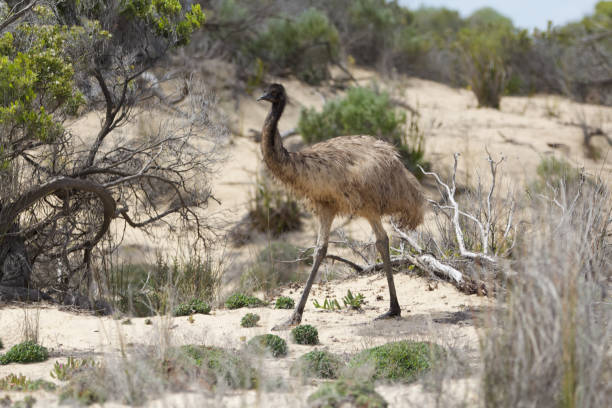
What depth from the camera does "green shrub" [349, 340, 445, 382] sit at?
4.72 meters

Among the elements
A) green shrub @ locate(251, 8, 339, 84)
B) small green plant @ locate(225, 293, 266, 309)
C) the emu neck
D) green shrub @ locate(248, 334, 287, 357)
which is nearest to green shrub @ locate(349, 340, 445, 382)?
green shrub @ locate(248, 334, 287, 357)

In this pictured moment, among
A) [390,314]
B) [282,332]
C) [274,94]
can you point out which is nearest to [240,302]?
[282,332]

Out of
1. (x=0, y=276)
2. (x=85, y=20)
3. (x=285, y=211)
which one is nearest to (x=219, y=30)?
(x=285, y=211)

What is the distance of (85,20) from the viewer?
7.26 meters

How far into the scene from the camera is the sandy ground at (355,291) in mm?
4601

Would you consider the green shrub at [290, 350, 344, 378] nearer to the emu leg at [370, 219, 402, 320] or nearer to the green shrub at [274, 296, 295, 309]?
the emu leg at [370, 219, 402, 320]

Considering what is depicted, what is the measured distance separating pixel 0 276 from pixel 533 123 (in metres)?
13.9

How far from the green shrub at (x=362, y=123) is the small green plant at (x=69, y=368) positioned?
996 centimetres

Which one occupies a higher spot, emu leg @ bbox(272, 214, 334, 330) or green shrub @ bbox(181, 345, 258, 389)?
emu leg @ bbox(272, 214, 334, 330)

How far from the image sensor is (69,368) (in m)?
4.74

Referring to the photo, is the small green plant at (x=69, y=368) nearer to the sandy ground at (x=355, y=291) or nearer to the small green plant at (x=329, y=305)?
the sandy ground at (x=355, y=291)

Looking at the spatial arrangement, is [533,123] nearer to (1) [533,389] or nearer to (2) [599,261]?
(2) [599,261]

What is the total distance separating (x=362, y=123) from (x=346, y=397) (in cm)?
1117

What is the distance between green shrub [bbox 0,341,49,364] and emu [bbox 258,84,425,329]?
2.20m
